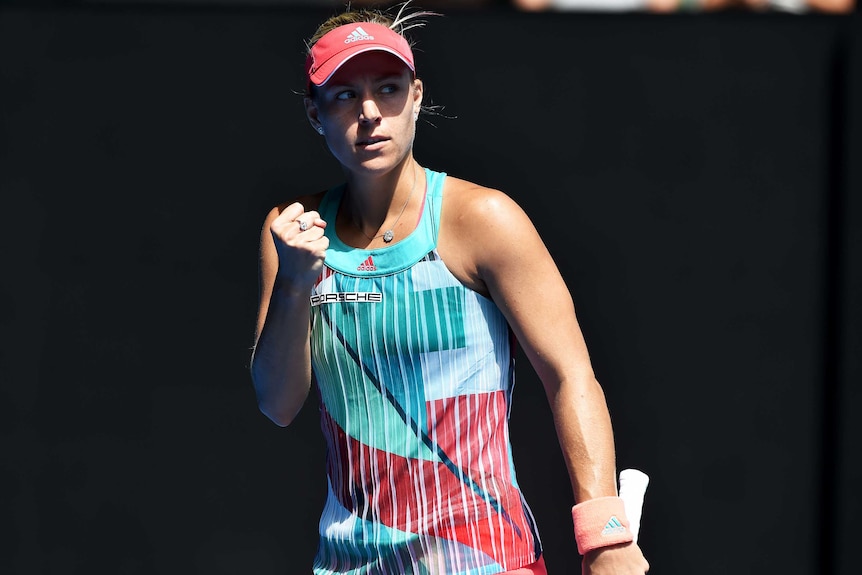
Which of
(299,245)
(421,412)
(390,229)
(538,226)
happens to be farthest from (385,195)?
(538,226)

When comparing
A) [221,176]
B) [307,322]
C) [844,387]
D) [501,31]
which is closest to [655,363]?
[844,387]

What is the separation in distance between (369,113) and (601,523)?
2.65 feet

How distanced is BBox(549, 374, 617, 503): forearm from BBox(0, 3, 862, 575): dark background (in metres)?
1.40

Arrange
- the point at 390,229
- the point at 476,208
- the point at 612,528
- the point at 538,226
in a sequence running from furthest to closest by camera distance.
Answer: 1. the point at 538,226
2. the point at 390,229
3. the point at 476,208
4. the point at 612,528

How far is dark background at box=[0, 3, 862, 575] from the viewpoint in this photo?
349 cm

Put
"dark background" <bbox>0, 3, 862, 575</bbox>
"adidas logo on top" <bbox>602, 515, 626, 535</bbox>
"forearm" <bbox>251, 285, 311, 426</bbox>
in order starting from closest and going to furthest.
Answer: "adidas logo on top" <bbox>602, 515, 626, 535</bbox>
"forearm" <bbox>251, 285, 311, 426</bbox>
"dark background" <bbox>0, 3, 862, 575</bbox>

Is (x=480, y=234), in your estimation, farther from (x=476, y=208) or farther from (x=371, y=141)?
(x=371, y=141)

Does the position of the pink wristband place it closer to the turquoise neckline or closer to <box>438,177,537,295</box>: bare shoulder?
<box>438,177,537,295</box>: bare shoulder

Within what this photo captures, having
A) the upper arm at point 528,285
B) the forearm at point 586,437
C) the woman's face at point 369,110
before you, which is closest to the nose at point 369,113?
the woman's face at point 369,110

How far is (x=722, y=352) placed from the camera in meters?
3.56

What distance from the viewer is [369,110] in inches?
87.2

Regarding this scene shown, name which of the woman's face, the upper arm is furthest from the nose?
the upper arm

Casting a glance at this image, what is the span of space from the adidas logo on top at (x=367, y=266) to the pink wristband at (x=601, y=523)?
0.55 m

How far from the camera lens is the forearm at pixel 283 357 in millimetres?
2191
